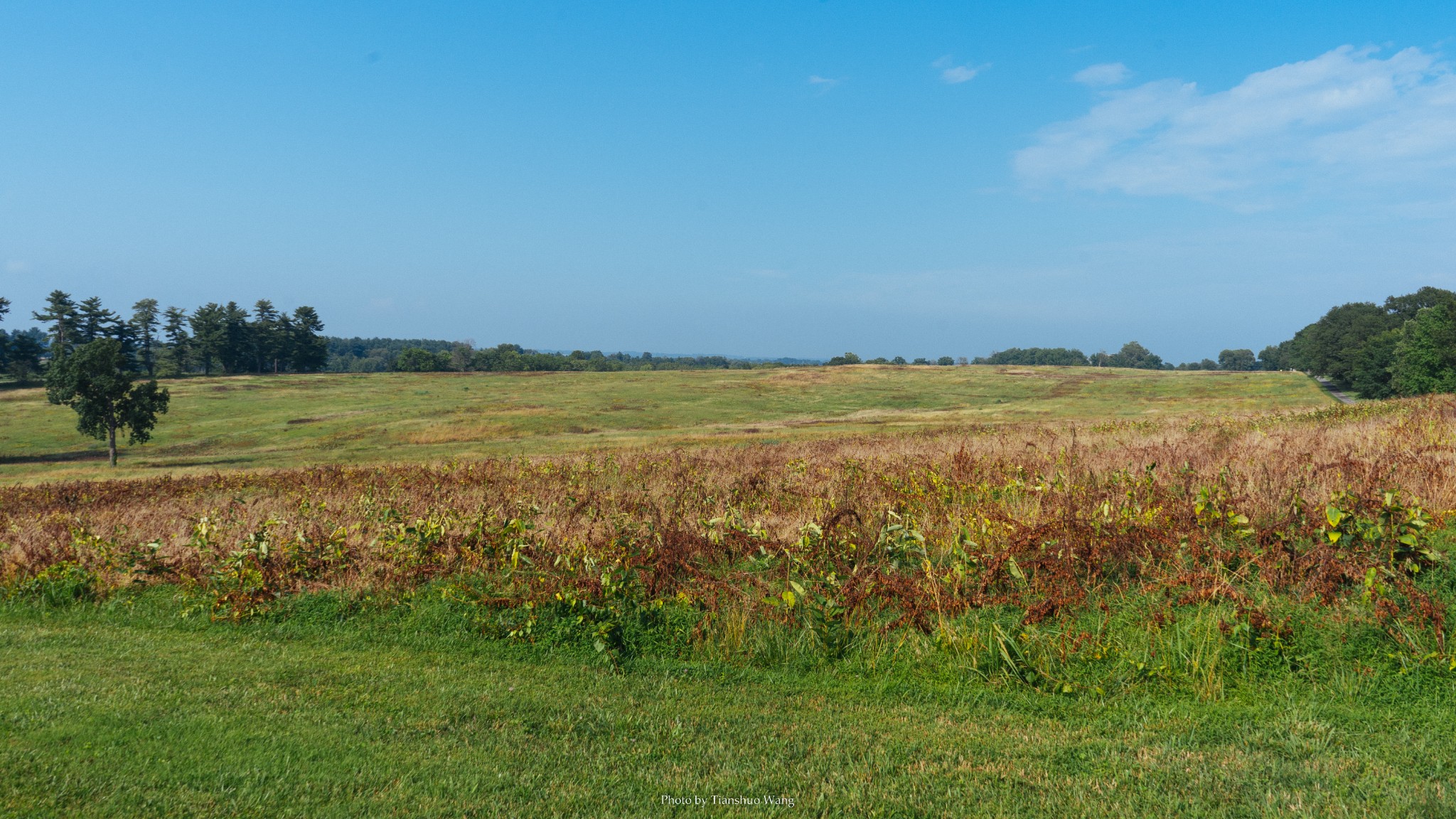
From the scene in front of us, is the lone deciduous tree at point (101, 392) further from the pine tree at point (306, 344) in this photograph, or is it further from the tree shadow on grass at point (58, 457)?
the pine tree at point (306, 344)

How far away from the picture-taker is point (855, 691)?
6906 mm

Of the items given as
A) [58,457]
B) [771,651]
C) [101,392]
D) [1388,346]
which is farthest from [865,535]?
[1388,346]

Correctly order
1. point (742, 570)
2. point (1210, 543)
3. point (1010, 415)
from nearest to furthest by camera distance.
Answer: point (1210, 543), point (742, 570), point (1010, 415)

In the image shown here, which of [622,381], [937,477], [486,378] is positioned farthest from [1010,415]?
[486,378]

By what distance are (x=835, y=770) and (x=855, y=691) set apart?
5.44 feet

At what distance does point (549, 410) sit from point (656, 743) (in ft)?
242

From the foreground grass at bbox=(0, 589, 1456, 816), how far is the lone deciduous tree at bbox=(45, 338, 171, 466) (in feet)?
190

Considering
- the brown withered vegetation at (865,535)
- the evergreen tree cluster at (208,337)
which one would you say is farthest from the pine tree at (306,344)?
the brown withered vegetation at (865,535)

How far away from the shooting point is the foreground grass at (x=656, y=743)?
4.79m

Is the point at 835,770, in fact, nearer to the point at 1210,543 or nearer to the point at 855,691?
the point at 855,691

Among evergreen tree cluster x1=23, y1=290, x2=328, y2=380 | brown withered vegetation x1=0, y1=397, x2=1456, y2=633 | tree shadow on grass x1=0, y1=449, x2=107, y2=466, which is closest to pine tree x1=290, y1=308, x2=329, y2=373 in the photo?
evergreen tree cluster x1=23, y1=290, x2=328, y2=380

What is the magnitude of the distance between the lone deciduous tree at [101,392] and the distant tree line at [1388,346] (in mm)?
97269

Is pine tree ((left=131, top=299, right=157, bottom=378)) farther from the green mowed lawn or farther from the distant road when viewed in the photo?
the distant road

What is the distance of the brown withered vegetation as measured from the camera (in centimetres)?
827
